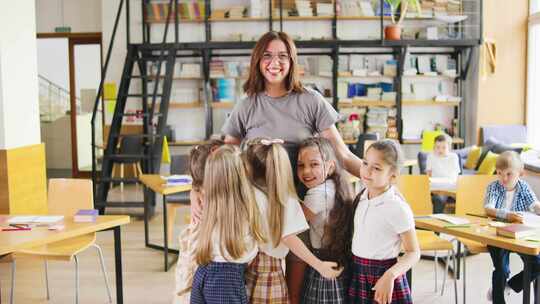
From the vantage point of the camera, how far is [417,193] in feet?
15.5

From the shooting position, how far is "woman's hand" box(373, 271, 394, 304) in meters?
2.73

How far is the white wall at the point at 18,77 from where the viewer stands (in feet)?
19.0

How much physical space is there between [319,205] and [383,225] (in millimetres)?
308

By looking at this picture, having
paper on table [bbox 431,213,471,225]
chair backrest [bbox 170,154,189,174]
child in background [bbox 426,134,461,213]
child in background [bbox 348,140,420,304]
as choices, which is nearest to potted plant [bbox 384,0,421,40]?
child in background [bbox 426,134,461,213]

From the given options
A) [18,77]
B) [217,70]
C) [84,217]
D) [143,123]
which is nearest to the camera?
[84,217]

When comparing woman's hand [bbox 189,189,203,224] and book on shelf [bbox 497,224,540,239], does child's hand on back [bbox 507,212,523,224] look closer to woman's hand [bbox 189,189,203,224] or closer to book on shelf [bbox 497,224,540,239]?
book on shelf [bbox 497,224,540,239]

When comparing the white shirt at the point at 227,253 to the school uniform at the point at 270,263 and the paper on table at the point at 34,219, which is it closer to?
the school uniform at the point at 270,263

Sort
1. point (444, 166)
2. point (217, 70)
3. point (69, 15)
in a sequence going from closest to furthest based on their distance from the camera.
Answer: point (444, 166)
point (217, 70)
point (69, 15)

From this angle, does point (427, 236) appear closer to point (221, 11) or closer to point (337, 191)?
point (337, 191)

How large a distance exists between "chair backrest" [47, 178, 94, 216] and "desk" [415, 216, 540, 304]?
2.32m

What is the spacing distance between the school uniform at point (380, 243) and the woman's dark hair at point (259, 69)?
2.22ft

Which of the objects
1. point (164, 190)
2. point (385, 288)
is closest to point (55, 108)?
point (164, 190)

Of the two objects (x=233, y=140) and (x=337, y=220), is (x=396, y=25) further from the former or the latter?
(x=337, y=220)

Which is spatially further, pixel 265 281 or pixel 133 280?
pixel 133 280
